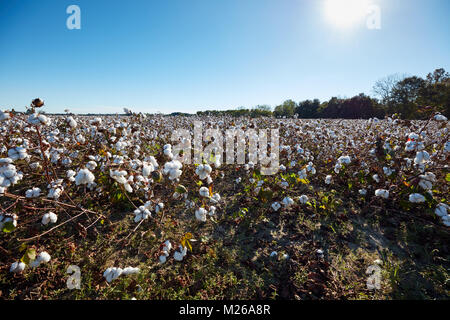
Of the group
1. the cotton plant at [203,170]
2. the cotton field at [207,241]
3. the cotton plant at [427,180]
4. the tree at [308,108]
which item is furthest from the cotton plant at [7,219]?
the tree at [308,108]

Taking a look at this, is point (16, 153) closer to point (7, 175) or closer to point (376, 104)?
point (7, 175)

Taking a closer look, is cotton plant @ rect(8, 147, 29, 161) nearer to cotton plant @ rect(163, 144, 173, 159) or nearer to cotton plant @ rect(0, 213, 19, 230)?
cotton plant @ rect(0, 213, 19, 230)

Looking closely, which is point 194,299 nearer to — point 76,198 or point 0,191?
point 0,191

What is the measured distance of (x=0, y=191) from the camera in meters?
1.94

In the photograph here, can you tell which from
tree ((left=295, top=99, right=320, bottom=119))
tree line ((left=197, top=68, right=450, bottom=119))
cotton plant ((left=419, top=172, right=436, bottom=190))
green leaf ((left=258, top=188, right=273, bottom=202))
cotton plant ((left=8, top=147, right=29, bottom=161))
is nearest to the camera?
cotton plant ((left=8, top=147, right=29, bottom=161))

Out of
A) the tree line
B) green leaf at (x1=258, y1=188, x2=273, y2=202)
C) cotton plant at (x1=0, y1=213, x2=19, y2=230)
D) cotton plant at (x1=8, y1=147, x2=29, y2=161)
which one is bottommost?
green leaf at (x1=258, y1=188, x2=273, y2=202)

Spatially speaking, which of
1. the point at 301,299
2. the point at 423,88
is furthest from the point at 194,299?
the point at 423,88

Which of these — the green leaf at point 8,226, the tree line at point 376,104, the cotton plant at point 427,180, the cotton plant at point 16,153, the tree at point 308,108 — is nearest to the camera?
the green leaf at point 8,226

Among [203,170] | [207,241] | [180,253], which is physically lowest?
[207,241]

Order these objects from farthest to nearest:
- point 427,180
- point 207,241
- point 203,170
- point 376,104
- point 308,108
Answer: point 308,108 → point 376,104 → point 207,241 → point 427,180 → point 203,170

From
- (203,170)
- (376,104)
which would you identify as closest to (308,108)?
(376,104)

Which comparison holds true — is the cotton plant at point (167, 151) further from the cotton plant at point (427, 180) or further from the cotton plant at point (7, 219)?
the cotton plant at point (427, 180)

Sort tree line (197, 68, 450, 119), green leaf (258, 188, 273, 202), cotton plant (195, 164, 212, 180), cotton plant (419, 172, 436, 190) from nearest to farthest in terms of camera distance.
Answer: cotton plant (195, 164, 212, 180)
cotton plant (419, 172, 436, 190)
green leaf (258, 188, 273, 202)
tree line (197, 68, 450, 119)

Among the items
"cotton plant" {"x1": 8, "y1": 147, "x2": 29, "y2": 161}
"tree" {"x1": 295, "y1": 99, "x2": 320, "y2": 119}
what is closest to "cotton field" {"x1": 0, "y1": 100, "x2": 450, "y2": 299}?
"cotton plant" {"x1": 8, "y1": 147, "x2": 29, "y2": 161}
